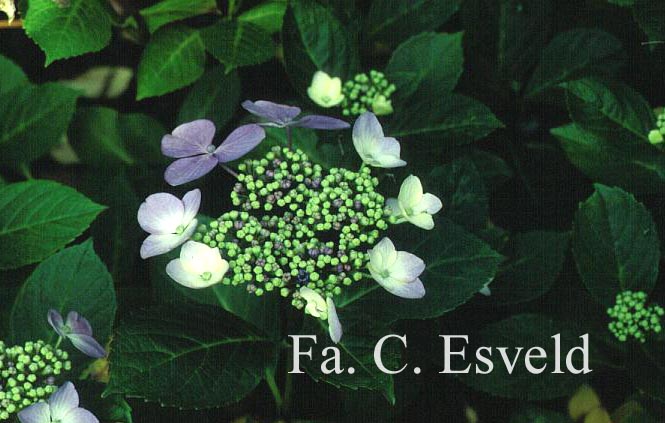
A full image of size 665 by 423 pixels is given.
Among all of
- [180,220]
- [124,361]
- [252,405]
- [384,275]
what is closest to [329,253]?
[384,275]

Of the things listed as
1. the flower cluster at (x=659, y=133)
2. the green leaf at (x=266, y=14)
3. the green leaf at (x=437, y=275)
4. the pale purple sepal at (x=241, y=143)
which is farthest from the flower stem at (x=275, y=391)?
the flower cluster at (x=659, y=133)

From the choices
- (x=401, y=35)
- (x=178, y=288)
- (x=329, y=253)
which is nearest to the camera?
(x=329, y=253)

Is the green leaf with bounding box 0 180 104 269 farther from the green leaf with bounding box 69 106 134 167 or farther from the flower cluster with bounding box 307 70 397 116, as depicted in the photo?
the flower cluster with bounding box 307 70 397 116

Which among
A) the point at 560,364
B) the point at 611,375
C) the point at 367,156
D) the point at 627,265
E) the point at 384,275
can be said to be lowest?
the point at 611,375

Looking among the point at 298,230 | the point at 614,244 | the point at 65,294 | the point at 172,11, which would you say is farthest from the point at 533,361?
the point at 172,11

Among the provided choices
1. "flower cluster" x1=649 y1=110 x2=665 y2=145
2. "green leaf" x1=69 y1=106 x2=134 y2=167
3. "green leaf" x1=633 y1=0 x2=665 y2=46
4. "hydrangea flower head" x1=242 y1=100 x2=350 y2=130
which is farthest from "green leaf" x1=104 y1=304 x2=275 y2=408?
"green leaf" x1=633 y1=0 x2=665 y2=46

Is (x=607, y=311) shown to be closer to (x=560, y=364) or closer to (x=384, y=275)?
(x=560, y=364)

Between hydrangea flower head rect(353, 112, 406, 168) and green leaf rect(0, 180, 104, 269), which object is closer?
hydrangea flower head rect(353, 112, 406, 168)
